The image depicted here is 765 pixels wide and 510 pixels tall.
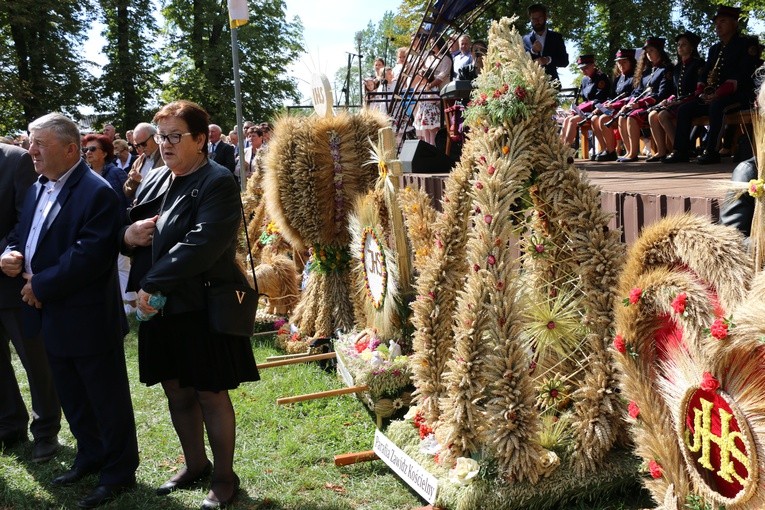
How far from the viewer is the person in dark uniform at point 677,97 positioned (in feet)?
26.0

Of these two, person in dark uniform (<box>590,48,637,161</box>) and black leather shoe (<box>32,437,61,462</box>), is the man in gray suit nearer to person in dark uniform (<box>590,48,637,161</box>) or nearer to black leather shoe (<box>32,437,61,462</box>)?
black leather shoe (<box>32,437,61,462</box>)

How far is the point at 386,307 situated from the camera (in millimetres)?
4766

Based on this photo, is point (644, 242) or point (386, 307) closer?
point (644, 242)

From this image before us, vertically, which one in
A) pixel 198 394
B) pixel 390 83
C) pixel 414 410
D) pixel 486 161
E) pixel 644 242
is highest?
pixel 390 83

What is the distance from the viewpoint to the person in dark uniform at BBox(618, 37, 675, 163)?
335 inches

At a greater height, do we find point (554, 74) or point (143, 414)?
point (554, 74)

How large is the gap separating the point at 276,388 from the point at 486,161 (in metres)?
3.10

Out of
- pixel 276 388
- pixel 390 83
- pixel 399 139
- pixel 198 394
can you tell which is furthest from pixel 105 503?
pixel 390 83

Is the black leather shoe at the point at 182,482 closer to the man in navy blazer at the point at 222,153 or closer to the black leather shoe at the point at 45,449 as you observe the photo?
the black leather shoe at the point at 45,449

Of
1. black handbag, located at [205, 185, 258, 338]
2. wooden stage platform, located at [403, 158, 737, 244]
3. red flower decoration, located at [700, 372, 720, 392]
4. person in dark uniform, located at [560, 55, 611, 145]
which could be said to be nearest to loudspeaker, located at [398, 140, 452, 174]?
wooden stage platform, located at [403, 158, 737, 244]

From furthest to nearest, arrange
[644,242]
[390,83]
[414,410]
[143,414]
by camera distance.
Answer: [390,83] < [143,414] < [414,410] < [644,242]

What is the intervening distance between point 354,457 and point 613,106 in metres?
6.77

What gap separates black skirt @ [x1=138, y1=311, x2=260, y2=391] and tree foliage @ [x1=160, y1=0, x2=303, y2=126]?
74.3 feet

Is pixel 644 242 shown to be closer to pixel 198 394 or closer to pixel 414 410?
pixel 414 410
